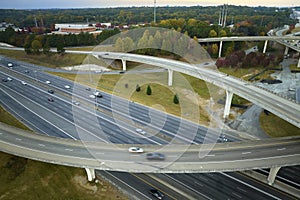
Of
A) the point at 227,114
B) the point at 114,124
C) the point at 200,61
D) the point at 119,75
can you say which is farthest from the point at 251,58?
the point at 114,124

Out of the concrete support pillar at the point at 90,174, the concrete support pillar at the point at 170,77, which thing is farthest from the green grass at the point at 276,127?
the concrete support pillar at the point at 90,174

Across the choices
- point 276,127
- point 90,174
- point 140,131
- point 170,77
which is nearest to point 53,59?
point 170,77

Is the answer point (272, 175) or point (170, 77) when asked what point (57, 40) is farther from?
point (272, 175)

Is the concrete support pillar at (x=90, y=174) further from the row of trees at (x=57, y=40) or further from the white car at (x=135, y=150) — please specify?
the row of trees at (x=57, y=40)

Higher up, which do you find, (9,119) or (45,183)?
(9,119)

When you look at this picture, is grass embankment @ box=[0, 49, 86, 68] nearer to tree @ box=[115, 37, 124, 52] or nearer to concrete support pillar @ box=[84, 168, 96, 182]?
tree @ box=[115, 37, 124, 52]

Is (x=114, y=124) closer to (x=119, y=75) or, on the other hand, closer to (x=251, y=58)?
(x=119, y=75)
